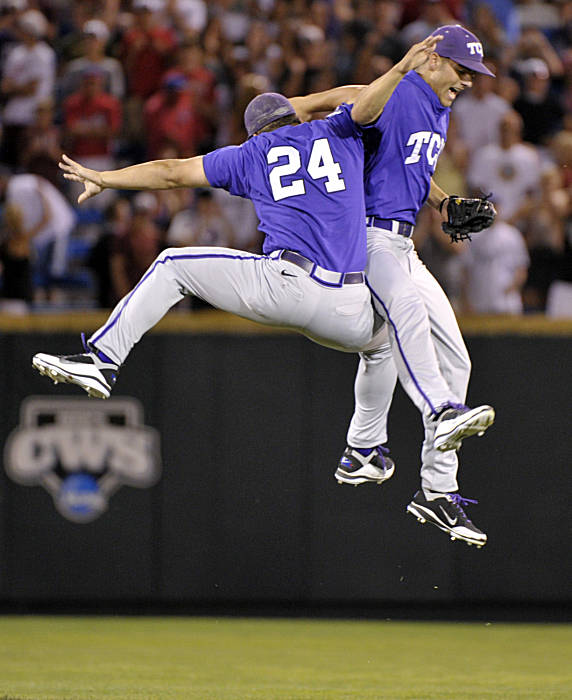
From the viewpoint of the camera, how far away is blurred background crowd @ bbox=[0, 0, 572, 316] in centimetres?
1055

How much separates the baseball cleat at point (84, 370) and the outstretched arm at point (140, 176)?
81cm

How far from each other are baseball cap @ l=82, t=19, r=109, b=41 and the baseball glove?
6513 millimetres

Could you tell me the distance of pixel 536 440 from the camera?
1039 centimetres

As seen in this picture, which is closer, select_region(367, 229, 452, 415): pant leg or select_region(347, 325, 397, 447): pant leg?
select_region(367, 229, 452, 415): pant leg

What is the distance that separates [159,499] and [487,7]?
6.37 meters

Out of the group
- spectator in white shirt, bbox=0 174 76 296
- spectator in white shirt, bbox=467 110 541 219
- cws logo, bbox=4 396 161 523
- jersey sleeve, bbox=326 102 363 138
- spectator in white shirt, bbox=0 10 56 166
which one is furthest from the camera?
spectator in white shirt, bbox=0 10 56 166

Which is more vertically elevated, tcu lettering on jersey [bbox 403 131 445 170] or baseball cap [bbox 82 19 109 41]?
baseball cap [bbox 82 19 109 41]

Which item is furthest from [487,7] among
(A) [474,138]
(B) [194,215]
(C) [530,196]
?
(B) [194,215]

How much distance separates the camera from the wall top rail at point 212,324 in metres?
10.3

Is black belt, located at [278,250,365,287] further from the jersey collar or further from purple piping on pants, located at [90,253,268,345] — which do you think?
the jersey collar

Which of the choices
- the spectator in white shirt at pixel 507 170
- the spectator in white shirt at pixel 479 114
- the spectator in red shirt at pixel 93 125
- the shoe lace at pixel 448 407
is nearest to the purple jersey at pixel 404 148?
the shoe lace at pixel 448 407

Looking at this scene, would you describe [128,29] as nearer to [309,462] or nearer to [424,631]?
[309,462]

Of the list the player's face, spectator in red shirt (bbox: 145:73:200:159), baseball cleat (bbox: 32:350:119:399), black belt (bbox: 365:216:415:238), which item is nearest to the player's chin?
the player's face

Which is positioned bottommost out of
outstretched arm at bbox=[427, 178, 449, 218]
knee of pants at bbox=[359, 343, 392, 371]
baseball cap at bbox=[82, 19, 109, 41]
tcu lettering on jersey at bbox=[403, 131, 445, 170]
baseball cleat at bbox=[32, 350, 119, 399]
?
baseball cleat at bbox=[32, 350, 119, 399]
